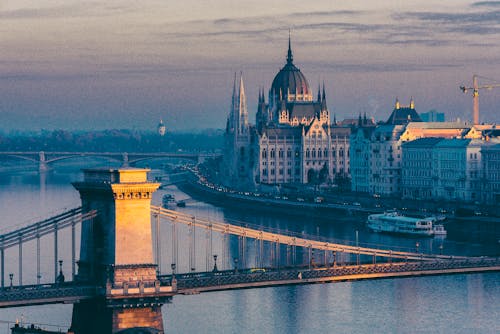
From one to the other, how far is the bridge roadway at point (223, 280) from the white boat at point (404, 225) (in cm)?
2948

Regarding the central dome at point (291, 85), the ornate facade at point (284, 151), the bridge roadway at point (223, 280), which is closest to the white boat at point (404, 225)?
the bridge roadway at point (223, 280)

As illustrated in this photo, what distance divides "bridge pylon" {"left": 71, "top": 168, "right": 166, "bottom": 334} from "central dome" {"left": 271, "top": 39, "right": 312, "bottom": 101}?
291 ft

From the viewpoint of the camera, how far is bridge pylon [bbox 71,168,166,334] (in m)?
34.5

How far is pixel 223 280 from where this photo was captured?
36.7 m

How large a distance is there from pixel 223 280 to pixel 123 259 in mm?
2858

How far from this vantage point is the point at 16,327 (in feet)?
121

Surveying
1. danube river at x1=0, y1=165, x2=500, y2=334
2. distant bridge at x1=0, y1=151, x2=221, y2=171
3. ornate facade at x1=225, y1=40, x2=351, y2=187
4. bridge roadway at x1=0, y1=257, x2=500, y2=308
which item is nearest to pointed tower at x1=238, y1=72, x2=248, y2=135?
ornate facade at x1=225, y1=40, x2=351, y2=187

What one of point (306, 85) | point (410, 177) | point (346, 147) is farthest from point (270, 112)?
point (410, 177)

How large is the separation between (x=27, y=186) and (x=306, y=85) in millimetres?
25549

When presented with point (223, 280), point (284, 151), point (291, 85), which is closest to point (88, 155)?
point (291, 85)

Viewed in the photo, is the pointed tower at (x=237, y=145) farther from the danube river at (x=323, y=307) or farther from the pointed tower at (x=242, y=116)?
the danube river at (x=323, y=307)

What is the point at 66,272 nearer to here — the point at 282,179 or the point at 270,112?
the point at 282,179

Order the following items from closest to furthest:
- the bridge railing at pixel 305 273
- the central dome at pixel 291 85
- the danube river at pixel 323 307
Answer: the bridge railing at pixel 305 273, the danube river at pixel 323 307, the central dome at pixel 291 85

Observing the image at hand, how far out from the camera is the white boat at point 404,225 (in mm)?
70625
